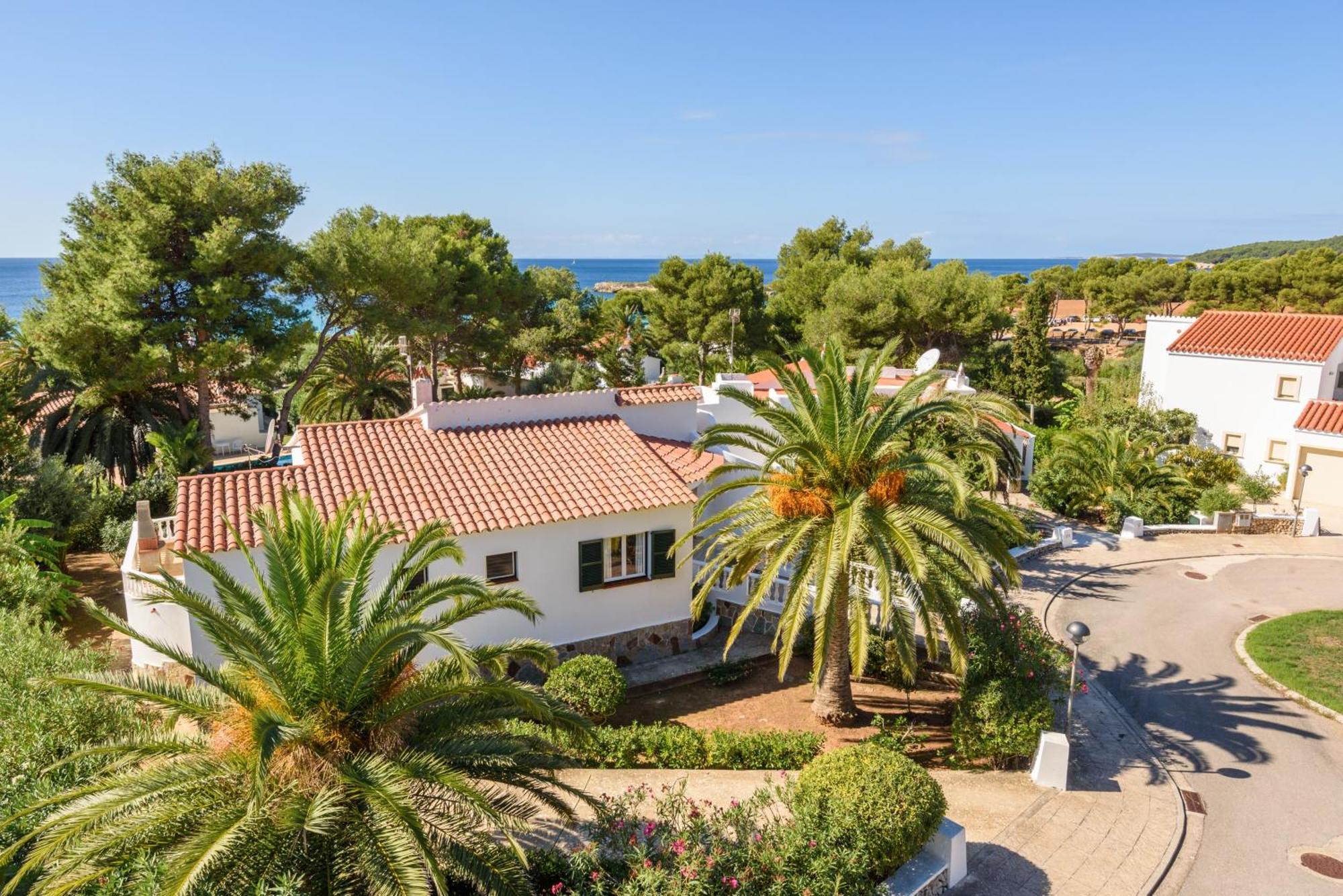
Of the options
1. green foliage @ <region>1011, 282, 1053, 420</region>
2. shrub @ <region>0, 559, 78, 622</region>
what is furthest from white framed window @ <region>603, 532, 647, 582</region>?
green foliage @ <region>1011, 282, 1053, 420</region>

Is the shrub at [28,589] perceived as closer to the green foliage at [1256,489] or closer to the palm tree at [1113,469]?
the palm tree at [1113,469]

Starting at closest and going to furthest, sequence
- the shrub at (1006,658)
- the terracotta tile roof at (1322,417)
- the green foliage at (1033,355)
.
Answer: the shrub at (1006,658) < the terracotta tile roof at (1322,417) < the green foliage at (1033,355)

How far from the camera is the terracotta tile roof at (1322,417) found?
29281mm

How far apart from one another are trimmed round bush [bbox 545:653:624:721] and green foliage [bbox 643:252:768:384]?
35787 mm

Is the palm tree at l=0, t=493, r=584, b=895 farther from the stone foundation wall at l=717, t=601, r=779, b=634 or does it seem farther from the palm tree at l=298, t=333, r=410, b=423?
the palm tree at l=298, t=333, r=410, b=423

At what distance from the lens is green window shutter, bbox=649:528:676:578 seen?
17.0 metres

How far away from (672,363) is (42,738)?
39246 millimetres

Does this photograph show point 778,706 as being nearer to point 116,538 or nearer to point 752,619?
point 752,619

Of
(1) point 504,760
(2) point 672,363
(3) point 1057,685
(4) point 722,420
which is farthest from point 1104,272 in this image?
(1) point 504,760

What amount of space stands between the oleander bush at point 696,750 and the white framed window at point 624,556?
14.3ft

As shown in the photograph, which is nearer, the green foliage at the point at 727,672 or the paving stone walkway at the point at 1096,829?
the paving stone walkway at the point at 1096,829

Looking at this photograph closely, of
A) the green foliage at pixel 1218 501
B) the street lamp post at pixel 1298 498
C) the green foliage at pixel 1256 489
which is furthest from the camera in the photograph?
the green foliage at pixel 1256 489

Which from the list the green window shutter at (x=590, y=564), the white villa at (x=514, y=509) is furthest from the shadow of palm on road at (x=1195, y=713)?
the green window shutter at (x=590, y=564)

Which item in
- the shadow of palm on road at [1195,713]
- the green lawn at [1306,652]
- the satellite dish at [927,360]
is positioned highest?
the satellite dish at [927,360]
